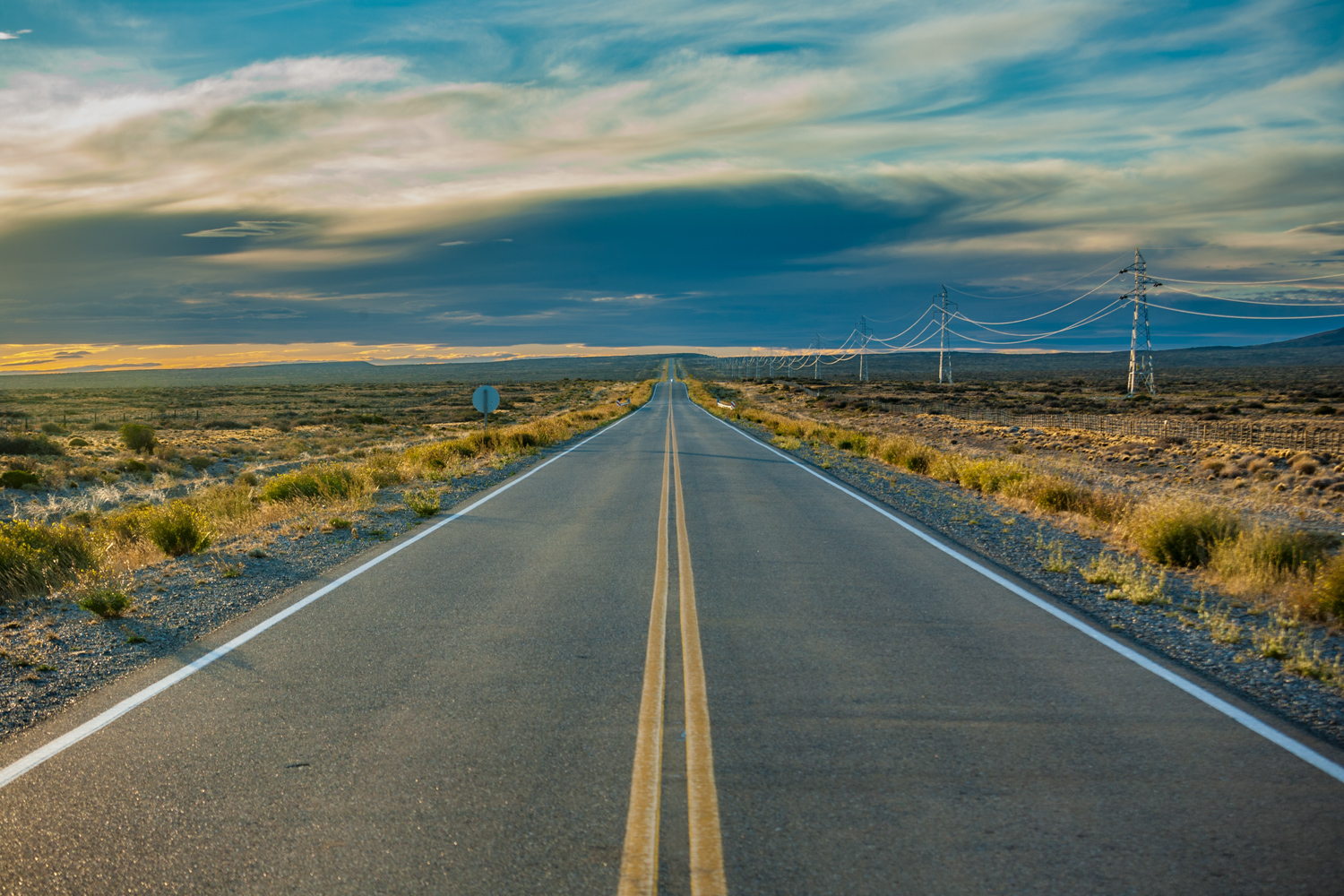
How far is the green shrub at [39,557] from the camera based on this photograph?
8508mm

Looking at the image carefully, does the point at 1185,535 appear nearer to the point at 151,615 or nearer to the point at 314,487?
the point at 151,615

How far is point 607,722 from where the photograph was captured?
493 centimetres

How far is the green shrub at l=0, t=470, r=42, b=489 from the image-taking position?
22902mm

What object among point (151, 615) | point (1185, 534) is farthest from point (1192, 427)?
point (151, 615)

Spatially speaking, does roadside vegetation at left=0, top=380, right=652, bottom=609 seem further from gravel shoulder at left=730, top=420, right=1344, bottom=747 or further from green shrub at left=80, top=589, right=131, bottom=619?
gravel shoulder at left=730, top=420, right=1344, bottom=747

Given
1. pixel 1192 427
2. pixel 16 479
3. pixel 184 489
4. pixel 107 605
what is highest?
pixel 1192 427

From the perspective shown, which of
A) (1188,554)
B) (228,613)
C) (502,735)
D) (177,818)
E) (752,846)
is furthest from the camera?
(1188,554)

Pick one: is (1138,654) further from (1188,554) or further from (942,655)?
(1188,554)

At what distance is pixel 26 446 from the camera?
29.7 metres

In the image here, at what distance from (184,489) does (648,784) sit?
2508cm

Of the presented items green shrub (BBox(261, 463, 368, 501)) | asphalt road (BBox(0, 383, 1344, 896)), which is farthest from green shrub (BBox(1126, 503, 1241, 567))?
green shrub (BBox(261, 463, 368, 501))

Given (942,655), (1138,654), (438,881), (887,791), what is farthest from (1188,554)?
(438,881)

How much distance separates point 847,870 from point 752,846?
1.36ft

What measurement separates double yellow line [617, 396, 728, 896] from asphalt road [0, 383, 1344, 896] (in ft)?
0.06
